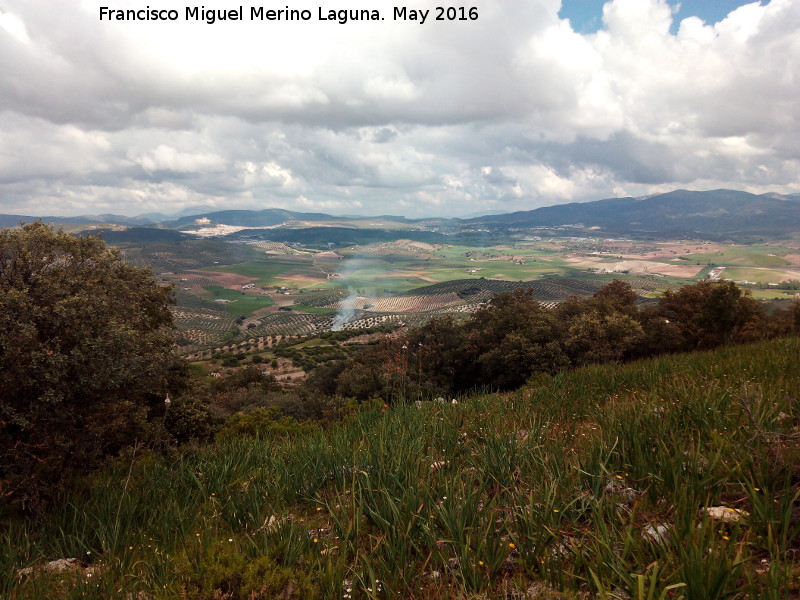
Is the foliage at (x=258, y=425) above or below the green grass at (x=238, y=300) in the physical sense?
above

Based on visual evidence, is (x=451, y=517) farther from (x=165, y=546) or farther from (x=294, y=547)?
(x=165, y=546)

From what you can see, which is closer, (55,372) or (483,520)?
(483,520)

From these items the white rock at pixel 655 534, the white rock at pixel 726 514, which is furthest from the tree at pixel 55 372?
the white rock at pixel 726 514

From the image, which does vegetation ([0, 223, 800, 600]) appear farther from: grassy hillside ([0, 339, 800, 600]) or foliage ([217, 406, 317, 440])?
foliage ([217, 406, 317, 440])

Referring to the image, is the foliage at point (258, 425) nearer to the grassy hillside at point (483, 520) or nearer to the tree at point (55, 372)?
the tree at point (55, 372)

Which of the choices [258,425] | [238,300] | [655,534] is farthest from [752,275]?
[655,534]

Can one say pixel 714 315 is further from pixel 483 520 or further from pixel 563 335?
pixel 483 520
